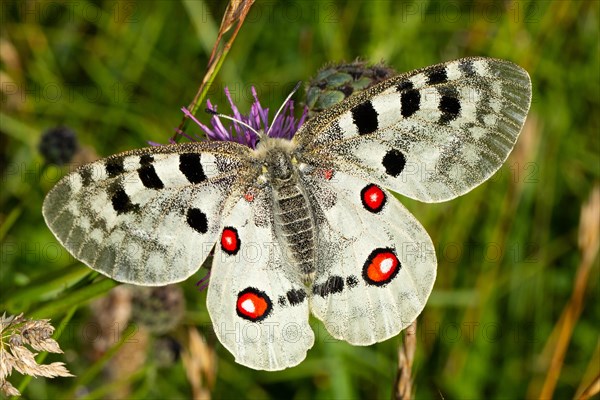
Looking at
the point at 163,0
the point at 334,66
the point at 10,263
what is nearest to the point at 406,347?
the point at 334,66

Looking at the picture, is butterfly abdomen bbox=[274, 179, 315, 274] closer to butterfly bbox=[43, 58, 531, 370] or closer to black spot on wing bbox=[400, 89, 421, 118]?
butterfly bbox=[43, 58, 531, 370]

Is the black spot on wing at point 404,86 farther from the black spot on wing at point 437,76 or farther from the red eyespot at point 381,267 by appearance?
the red eyespot at point 381,267

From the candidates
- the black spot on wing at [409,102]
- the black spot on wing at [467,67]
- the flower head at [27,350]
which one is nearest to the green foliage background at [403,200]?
the flower head at [27,350]

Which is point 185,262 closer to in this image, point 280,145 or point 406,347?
point 280,145

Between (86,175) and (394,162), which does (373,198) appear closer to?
(394,162)

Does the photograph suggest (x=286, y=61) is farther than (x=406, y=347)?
Yes

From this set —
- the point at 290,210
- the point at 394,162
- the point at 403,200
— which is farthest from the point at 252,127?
the point at 403,200
